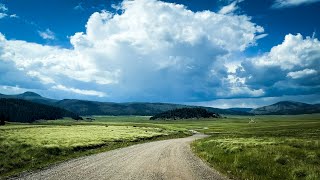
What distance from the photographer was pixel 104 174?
23.4 m

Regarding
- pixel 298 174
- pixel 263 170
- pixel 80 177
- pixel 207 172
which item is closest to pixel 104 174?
pixel 80 177

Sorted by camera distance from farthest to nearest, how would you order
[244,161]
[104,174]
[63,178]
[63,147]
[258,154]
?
[63,147]
[258,154]
[244,161]
[104,174]
[63,178]

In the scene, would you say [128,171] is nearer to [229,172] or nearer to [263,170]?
[229,172]

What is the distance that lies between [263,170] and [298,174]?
2.50 m

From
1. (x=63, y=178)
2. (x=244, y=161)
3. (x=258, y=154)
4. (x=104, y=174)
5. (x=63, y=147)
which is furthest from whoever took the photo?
(x=63, y=147)

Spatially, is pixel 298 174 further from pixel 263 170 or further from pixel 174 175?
pixel 174 175

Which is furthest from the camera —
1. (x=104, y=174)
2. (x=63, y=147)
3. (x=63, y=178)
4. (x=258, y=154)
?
(x=63, y=147)

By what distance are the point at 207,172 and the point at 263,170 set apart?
4175 millimetres

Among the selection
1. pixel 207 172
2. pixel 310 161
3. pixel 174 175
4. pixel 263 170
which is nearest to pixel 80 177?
pixel 174 175

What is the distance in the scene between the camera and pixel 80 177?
2208 centimetres

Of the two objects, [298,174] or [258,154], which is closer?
[298,174]

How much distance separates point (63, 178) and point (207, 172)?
10.1 m

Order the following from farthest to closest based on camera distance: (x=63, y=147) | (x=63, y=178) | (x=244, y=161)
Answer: (x=63, y=147), (x=244, y=161), (x=63, y=178)

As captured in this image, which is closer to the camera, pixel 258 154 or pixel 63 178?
pixel 63 178
